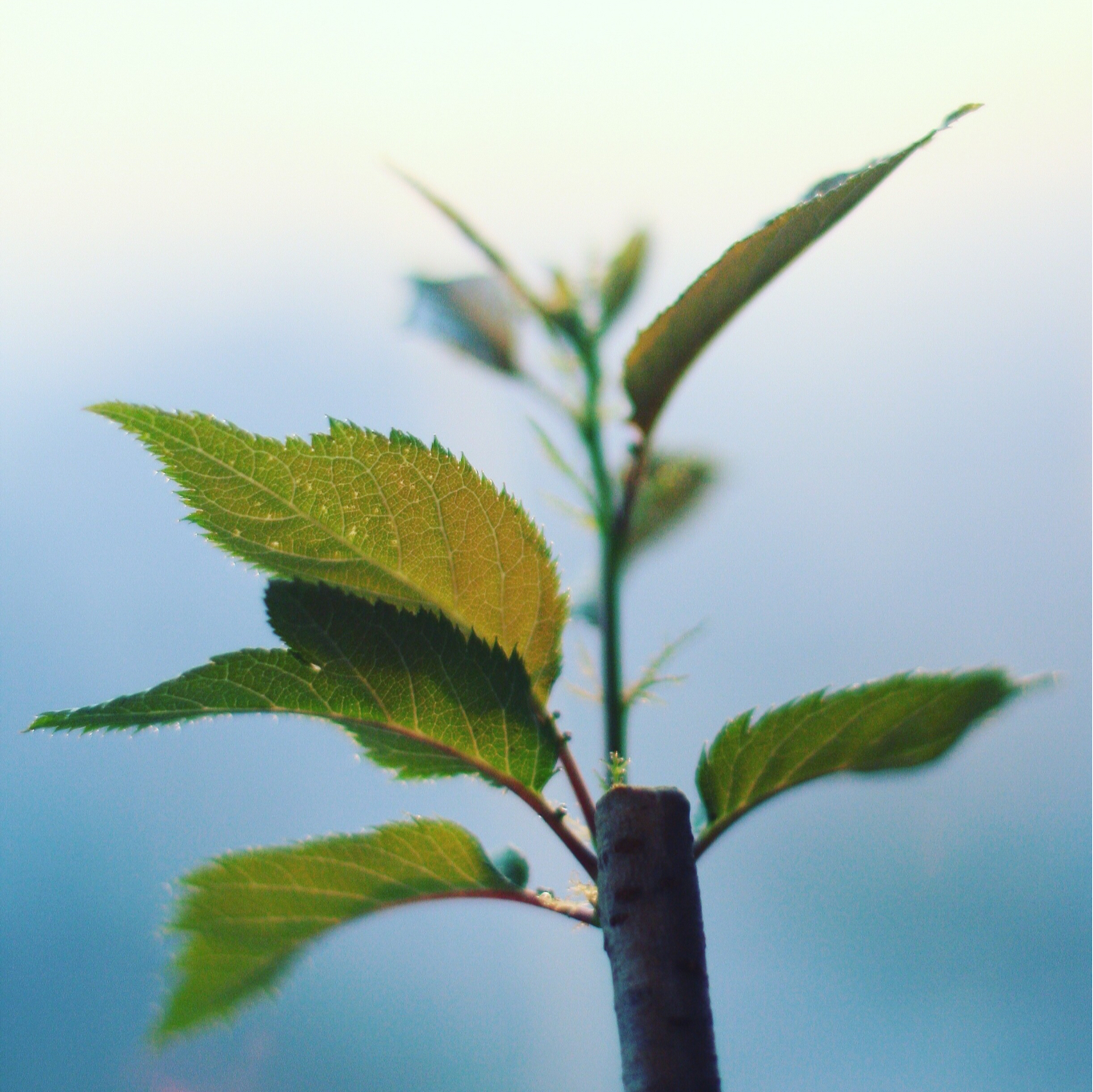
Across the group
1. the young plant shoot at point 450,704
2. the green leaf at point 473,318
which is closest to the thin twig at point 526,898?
the young plant shoot at point 450,704

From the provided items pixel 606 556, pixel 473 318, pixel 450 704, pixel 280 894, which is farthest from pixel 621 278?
Result: pixel 280 894

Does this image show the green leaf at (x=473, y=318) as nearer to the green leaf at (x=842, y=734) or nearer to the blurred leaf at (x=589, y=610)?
the blurred leaf at (x=589, y=610)

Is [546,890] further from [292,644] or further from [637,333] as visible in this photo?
[637,333]

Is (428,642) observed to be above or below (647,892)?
above

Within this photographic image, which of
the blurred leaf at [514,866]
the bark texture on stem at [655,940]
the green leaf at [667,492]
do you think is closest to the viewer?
the bark texture on stem at [655,940]

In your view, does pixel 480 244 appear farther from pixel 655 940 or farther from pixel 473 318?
pixel 655 940

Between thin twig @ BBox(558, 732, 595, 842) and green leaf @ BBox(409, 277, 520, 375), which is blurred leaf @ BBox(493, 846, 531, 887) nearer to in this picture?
thin twig @ BBox(558, 732, 595, 842)

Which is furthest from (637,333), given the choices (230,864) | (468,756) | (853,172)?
(230,864)

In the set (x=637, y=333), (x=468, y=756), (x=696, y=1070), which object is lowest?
(x=696, y=1070)
